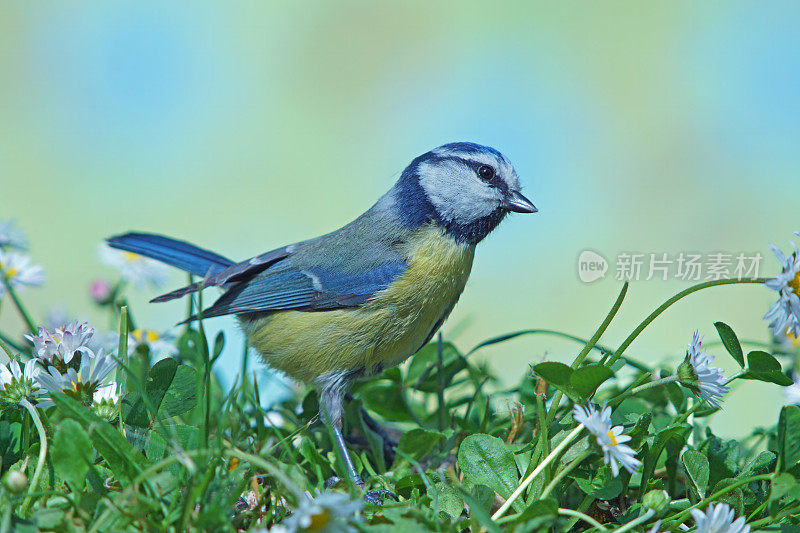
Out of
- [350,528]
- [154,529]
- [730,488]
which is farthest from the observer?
[730,488]

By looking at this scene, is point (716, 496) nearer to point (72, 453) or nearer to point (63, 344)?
point (72, 453)

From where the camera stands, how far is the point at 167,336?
2.19 m

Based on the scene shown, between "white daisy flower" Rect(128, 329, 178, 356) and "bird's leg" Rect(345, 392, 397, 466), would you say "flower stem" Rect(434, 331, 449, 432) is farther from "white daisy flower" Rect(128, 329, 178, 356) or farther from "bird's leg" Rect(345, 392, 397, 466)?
"white daisy flower" Rect(128, 329, 178, 356)

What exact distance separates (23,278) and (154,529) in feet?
3.50

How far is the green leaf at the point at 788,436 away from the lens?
1.22 metres

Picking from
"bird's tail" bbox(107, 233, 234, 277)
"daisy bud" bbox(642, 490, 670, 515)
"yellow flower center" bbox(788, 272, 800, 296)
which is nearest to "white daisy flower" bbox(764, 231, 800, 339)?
"yellow flower center" bbox(788, 272, 800, 296)

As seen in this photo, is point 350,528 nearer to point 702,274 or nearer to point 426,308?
point 426,308

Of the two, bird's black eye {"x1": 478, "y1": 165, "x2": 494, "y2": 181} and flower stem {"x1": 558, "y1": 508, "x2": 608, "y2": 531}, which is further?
bird's black eye {"x1": 478, "y1": 165, "x2": 494, "y2": 181}

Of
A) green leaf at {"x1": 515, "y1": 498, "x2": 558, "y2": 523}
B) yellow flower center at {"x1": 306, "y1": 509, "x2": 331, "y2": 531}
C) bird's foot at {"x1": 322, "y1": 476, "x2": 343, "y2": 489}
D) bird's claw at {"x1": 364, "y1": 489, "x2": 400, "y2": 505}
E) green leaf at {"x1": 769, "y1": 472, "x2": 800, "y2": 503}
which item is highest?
yellow flower center at {"x1": 306, "y1": 509, "x2": 331, "y2": 531}

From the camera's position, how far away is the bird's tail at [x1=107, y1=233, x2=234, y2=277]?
2332 mm

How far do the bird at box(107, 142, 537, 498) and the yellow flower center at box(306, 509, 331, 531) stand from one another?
2.95ft

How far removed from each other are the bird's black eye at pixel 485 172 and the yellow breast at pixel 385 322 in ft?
0.74

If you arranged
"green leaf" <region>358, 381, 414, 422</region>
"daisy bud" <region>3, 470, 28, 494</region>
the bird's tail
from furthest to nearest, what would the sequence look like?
the bird's tail → "green leaf" <region>358, 381, 414, 422</region> → "daisy bud" <region>3, 470, 28, 494</region>

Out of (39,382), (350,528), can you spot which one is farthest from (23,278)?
(350,528)
